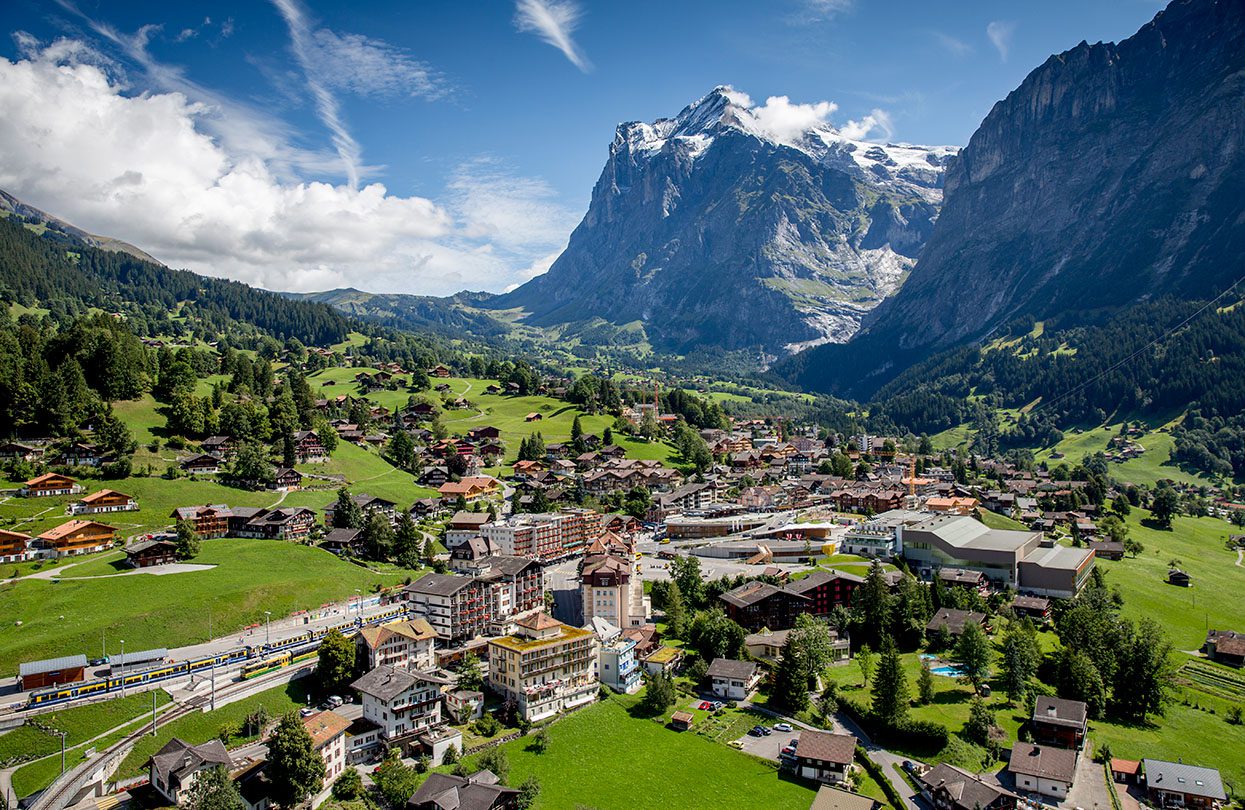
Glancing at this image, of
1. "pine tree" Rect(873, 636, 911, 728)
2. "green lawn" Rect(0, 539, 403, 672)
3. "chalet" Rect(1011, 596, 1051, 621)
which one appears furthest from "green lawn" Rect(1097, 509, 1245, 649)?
"green lawn" Rect(0, 539, 403, 672)

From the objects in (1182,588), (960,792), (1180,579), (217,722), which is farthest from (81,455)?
(1180,579)

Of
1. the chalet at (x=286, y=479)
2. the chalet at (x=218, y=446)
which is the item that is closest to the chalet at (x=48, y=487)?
the chalet at (x=218, y=446)

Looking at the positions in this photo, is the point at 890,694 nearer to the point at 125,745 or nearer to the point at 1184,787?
the point at 1184,787

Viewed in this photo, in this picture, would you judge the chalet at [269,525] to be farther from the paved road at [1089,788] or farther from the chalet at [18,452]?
the paved road at [1089,788]

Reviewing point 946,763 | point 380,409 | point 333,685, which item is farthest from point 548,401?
point 946,763

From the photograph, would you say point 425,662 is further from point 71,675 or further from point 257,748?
point 71,675

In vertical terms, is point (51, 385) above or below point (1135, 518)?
above
